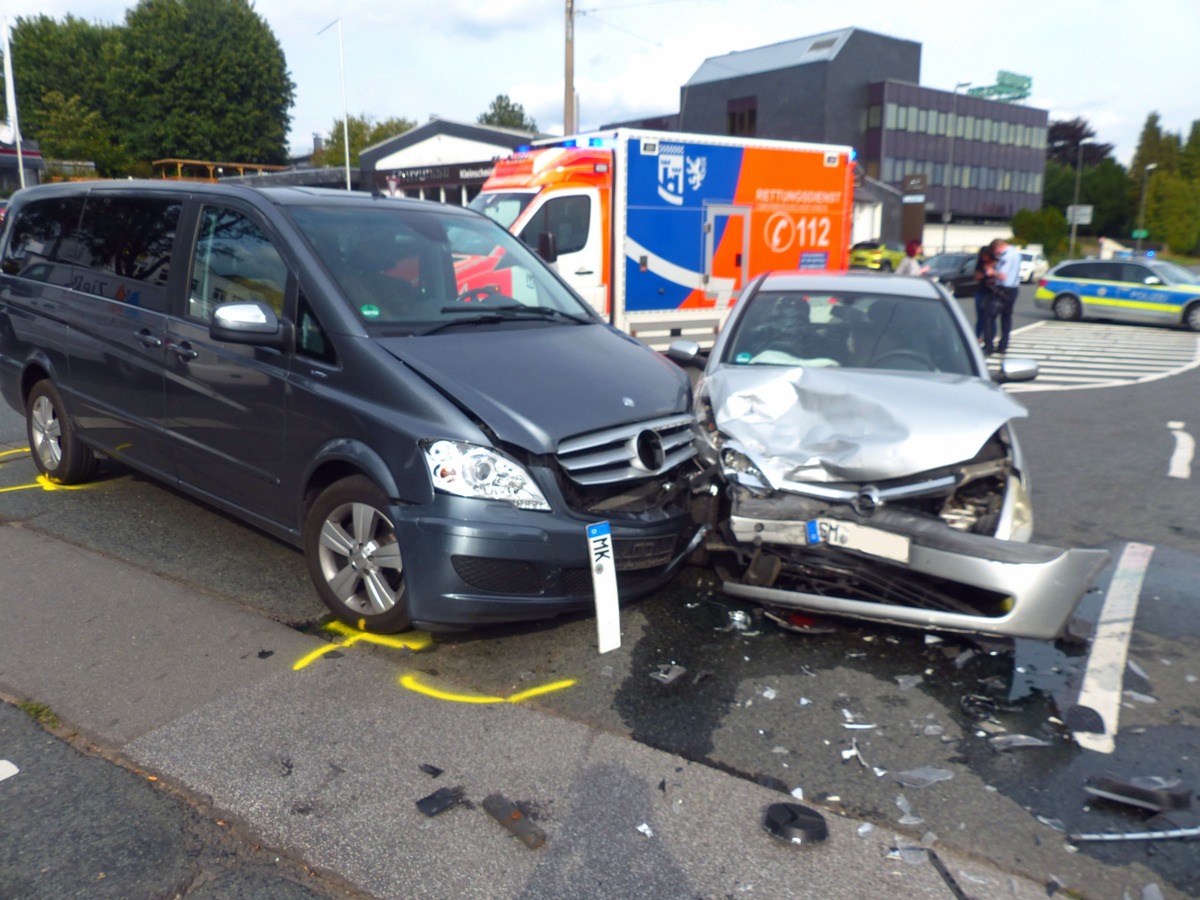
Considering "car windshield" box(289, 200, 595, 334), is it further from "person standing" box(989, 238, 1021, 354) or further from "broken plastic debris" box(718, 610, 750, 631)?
"person standing" box(989, 238, 1021, 354)

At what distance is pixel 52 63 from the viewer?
6456cm

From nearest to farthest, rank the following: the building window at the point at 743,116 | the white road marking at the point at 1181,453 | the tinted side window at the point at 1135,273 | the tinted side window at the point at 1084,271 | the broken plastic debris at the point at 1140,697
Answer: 1. the broken plastic debris at the point at 1140,697
2. the white road marking at the point at 1181,453
3. the tinted side window at the point at 1135,273
4. the tinted side window at the point at 1084,271
5. the building window at the point at 743,116

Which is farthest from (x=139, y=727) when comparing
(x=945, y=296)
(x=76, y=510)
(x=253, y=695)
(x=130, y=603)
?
(x=945, y=296)

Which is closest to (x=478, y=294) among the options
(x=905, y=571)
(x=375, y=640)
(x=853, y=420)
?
(x=375, y=640)

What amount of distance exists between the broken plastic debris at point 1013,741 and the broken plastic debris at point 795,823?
0.88 meters

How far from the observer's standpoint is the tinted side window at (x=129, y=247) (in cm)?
537

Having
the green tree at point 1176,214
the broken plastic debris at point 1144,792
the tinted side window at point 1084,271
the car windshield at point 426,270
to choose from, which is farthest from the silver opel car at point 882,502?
the green tree at point 1176,214

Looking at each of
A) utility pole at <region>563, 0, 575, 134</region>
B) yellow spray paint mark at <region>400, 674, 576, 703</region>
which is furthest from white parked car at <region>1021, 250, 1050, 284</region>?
yellow spray paint mark at <region>400, 674, 576, 703</region>

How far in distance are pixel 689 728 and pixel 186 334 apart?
326 centimetres

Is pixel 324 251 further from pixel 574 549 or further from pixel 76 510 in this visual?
pixel 76 510

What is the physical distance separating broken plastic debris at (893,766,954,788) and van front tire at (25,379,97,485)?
213 inches

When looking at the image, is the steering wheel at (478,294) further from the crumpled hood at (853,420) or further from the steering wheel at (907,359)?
the steering wheel at (907,359)

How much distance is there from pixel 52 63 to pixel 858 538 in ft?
247

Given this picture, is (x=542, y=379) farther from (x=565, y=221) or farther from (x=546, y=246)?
(x=565, y=221)
